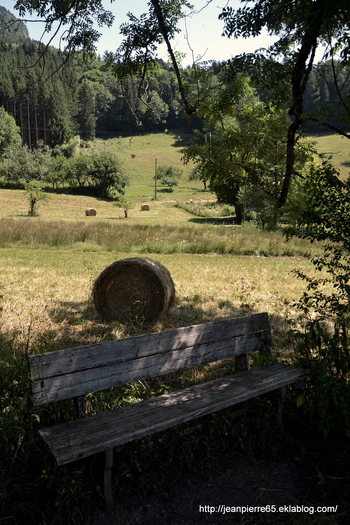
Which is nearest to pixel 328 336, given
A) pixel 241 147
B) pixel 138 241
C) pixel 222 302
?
pixel 241 147

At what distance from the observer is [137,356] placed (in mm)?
3486

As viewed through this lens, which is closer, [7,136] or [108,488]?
[108,488]

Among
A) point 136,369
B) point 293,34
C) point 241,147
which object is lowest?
point 136,369

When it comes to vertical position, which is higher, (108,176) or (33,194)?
(108,176)

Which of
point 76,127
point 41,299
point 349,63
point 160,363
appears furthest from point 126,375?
point 76,127

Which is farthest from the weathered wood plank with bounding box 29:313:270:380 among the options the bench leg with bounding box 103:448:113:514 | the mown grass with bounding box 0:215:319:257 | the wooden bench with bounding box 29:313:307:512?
the mown grass with bounding box 0:215:319:257

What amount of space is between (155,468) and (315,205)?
8.60 ft

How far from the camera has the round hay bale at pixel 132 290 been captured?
6789mm

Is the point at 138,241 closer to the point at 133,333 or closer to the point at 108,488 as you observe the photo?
the point at 133,333

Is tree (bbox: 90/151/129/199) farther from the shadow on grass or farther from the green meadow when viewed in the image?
the green meadow

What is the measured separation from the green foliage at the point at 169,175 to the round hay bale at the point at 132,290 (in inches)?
2647

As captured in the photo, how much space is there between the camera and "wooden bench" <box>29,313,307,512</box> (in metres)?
2.76

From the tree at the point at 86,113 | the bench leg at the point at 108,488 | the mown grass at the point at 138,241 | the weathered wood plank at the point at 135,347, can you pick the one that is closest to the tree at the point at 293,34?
the weathered wood plank at the point at 135,347

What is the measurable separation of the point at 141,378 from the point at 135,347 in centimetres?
27
